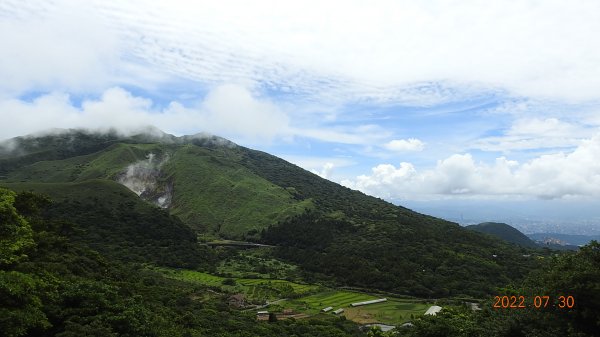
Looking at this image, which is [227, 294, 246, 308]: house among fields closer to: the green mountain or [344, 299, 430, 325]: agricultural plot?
[344, 299, 430, 325]: agricultural plot

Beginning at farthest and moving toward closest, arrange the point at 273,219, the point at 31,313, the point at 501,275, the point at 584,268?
the point at 273,219 < the point at 501,275 < the point at 584,268 < the point at 31,313

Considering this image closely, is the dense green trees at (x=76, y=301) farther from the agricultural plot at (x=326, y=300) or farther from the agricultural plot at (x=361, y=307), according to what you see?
the agricultural plot at (x=326, y=300)

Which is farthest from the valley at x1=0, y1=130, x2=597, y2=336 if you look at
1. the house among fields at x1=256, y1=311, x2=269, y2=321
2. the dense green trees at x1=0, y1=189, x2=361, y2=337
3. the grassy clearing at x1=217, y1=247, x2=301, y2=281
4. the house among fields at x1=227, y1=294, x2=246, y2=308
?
the house among fields at x1=256, y1=311, x2=269, y2=321

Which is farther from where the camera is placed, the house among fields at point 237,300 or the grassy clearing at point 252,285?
the grassy clearing at point 252,285

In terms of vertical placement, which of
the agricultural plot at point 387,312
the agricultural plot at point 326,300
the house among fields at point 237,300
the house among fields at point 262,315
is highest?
the house among fields at point 237,300

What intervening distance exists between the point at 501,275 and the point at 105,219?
427ft

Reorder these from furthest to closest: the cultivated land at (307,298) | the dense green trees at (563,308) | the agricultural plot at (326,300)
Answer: the agricultural plot at (326,300), the cultivated land at (307,298), the dense green trees at (563,308)

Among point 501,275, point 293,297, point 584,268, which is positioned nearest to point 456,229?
point 501,275

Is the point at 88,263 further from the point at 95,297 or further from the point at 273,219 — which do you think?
the point at 273,219

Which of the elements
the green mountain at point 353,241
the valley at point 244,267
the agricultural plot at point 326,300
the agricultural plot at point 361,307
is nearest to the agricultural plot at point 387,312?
the agricultural plot at point 361,307

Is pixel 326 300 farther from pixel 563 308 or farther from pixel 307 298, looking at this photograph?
pixel 563 308

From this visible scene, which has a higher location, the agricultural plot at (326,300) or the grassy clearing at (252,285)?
the grassy clearing at (252,285)

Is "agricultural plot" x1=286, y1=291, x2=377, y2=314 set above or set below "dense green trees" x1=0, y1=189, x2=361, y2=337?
below

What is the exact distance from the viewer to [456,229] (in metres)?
174
